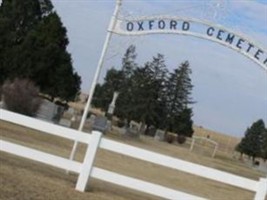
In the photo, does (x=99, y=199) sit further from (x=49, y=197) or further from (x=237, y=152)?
(x=237, y=152)

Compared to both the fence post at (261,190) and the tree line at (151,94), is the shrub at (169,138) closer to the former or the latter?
the tree line at (151,94)

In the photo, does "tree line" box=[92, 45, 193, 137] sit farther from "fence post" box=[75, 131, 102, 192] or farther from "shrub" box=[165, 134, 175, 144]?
"fence post" box=[75, 131, 102, 192]

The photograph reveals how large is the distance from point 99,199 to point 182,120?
9111cm

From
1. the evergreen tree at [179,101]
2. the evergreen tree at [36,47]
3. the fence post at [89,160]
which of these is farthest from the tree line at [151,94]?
the fence post at [89,160]

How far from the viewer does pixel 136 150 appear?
14.0 metres

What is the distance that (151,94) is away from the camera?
99.7 meters

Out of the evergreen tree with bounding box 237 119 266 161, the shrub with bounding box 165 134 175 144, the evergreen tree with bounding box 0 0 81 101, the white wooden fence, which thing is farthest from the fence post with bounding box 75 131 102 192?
the evergreen tree with bounding box 237 119 266 161

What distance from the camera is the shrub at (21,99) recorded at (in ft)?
158

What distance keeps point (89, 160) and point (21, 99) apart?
115 feet

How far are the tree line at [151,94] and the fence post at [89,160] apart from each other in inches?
3263

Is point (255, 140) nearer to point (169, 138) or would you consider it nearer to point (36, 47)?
point (169, 138)

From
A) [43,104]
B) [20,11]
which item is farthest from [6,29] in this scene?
[43,104]

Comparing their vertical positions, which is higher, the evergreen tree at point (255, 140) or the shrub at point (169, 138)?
the evergreen tree at point (255, 140)

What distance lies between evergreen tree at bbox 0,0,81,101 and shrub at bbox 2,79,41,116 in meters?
9.97
